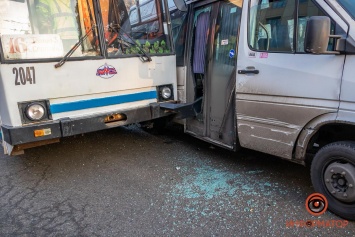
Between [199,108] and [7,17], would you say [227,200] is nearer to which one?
[199,108]

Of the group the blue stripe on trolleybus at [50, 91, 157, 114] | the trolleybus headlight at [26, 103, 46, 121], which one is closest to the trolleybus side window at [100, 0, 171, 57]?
the blue stripe on trolleybus at [50, 91, 157, 114]

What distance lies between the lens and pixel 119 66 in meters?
4.07

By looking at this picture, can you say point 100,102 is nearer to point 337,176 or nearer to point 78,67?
point 78,67

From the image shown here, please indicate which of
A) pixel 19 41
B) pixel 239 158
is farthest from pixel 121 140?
pixel 19 41

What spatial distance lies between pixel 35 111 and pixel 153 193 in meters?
1.66

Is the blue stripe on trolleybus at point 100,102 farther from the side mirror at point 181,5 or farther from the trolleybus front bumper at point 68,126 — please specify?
the side mirror at point 181,5

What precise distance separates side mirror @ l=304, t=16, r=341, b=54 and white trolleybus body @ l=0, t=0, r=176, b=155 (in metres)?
2.32

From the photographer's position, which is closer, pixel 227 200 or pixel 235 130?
pixel 227 200

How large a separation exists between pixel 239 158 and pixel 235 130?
32.0 inches

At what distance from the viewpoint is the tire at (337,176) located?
274 cm

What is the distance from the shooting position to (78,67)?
3742 millimetres

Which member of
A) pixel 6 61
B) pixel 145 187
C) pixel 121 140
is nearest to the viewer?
pixel 6 61

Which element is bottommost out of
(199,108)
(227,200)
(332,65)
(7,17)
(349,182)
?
(227,200)

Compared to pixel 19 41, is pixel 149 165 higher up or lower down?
lower down
